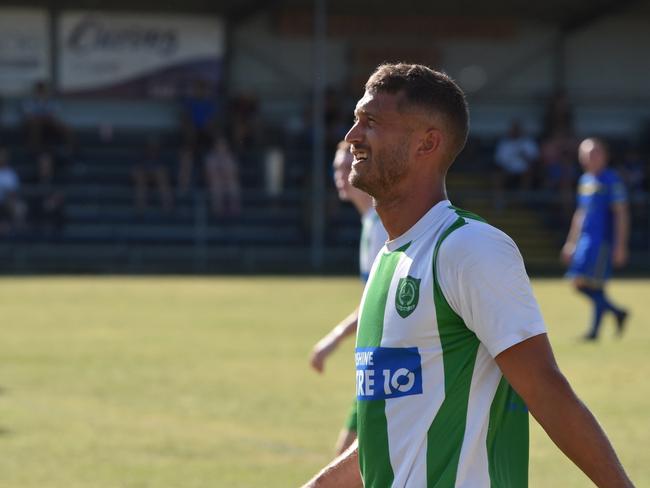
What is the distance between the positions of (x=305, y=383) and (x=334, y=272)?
1682 cm

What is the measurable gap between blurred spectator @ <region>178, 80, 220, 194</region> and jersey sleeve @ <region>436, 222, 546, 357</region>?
29183mm

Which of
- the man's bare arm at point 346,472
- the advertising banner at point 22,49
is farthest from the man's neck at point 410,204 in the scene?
the advertising banner at point 22,49

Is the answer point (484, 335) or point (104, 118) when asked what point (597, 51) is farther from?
point (484, 335)

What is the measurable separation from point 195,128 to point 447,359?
30.7m

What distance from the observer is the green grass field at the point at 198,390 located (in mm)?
8672

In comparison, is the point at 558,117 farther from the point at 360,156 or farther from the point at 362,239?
the point at 360,156

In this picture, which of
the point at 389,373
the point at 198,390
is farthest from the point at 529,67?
the point at 389,373

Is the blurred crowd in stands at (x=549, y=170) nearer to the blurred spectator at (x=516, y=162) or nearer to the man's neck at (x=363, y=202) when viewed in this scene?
the blurred spectator at (x=516, y=162)

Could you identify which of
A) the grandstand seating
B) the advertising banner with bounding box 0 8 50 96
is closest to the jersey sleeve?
the grandstand seating

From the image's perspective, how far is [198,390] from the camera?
12.2 metres

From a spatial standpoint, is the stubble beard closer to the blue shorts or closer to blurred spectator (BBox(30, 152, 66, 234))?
the blue shorts

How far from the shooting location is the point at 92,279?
2708 centimetres

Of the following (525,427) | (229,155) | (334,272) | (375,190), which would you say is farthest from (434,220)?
(229,155)

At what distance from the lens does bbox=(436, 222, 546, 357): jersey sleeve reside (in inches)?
126
